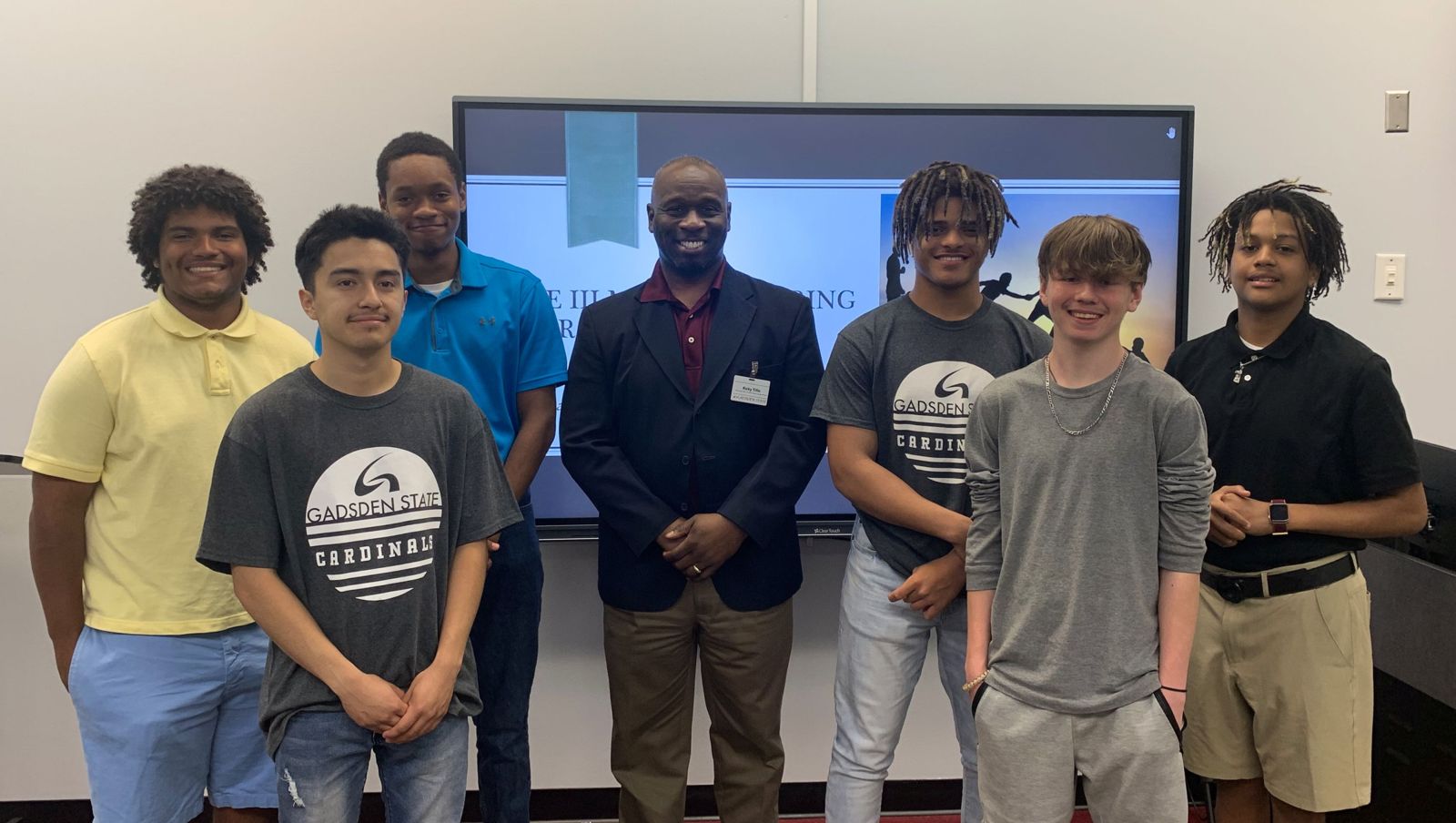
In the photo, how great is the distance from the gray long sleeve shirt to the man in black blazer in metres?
0.65

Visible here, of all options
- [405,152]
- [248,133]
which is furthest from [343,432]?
[248,133]

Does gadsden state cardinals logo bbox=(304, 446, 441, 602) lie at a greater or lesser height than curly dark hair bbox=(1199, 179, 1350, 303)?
lesser

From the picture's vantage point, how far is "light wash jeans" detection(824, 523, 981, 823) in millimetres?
1976

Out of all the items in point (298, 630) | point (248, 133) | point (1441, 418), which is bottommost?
point (298, 630)

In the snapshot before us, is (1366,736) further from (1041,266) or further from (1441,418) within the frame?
(1441,418)

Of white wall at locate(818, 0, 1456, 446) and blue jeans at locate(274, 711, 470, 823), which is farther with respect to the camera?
white wall at locate(818, 0, 1456, 446)

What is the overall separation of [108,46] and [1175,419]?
3.02m

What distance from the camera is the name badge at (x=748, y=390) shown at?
2088mm

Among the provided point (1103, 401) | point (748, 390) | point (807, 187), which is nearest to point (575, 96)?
point (807, 187)

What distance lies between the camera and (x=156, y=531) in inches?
66.7

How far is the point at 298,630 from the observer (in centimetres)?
151

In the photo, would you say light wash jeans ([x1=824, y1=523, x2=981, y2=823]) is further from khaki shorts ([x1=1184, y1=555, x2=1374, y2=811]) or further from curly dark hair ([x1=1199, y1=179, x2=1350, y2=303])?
curly dark hair ([x1=1199, y1=179, x2=1350, y2=303])

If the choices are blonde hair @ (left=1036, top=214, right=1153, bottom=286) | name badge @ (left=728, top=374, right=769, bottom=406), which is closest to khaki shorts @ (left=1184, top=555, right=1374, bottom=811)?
blonde hair @ (left=1036, top=214, right=1153, bottom=286)

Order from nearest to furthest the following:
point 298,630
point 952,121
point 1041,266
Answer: point 298,630 < point 1041,266 < point 952,121
